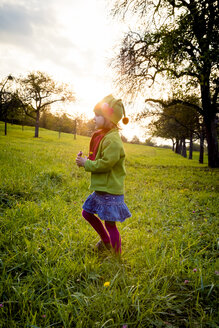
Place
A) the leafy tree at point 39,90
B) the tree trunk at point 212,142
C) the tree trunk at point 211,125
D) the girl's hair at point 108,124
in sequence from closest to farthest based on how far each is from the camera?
1. the girl's hair at point 108,124
2. the tree trunk at point 211,125
3. the tree trunk at point 212,142
4. the leafy tree at point 39,90

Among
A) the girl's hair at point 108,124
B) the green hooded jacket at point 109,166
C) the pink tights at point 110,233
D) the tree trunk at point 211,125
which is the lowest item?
the pink tights at point 110,233

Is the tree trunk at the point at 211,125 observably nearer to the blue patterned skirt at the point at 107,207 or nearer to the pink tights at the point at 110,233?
the blue patterned skirt at the point at 107,207

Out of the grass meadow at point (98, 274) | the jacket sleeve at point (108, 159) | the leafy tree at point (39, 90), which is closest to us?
the grass meadow at point (98, 274)

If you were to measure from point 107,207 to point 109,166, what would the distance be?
48 centimetres

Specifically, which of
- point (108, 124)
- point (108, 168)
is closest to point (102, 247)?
point (108, 168)

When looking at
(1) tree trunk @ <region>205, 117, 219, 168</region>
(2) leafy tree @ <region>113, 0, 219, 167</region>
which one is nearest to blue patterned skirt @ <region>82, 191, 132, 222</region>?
(2) leafy tree @ <region>113, 0, 219, 167</region>

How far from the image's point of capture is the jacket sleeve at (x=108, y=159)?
2.11 meters

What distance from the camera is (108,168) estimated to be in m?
2.16

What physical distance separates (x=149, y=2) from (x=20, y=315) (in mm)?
11402

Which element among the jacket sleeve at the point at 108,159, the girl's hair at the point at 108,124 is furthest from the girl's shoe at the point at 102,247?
the girl's hair at the point at 108,124

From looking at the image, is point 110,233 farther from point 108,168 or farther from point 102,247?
point 108,168

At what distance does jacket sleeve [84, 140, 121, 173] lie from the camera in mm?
2111

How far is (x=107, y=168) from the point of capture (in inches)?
84.8

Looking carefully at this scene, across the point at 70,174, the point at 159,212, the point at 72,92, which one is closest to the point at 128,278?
the point at 159,212
